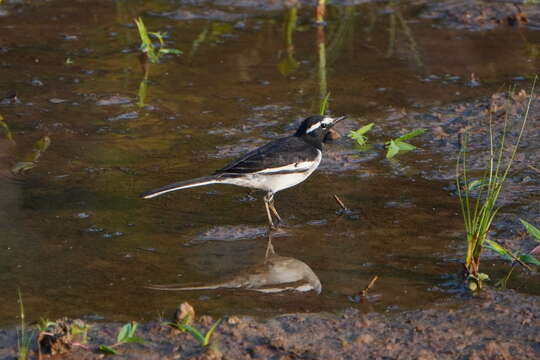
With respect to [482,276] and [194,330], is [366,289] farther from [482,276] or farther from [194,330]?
[194,330]

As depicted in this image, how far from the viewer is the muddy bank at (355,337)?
5324 millimetres

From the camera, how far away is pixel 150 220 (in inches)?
292

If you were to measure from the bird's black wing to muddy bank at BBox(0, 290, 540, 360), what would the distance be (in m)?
1.89

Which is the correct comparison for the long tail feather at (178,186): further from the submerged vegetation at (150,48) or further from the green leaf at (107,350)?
the submerged vegetation at (150,48)

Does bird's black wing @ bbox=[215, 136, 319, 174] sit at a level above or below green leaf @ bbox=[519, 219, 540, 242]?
above

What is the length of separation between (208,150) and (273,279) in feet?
9.14

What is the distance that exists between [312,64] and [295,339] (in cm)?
654

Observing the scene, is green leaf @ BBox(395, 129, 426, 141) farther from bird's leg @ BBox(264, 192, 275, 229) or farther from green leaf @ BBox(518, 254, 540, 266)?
green leaf @ BBox(518, 254, 540, 266)

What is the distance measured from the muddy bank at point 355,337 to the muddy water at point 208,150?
223 millimetres

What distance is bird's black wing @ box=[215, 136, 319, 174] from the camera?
7.36 metres

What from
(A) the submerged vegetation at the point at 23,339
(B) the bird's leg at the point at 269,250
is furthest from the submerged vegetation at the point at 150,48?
(A) the submerged vegetation at the point at 23,339

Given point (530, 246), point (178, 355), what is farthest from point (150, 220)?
point (530, 246)

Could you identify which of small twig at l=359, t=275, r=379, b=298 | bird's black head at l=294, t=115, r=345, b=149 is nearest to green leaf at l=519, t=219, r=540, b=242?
small twig at l=359, t=275, r=379, b=298

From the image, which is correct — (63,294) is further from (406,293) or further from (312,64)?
(312,64)
